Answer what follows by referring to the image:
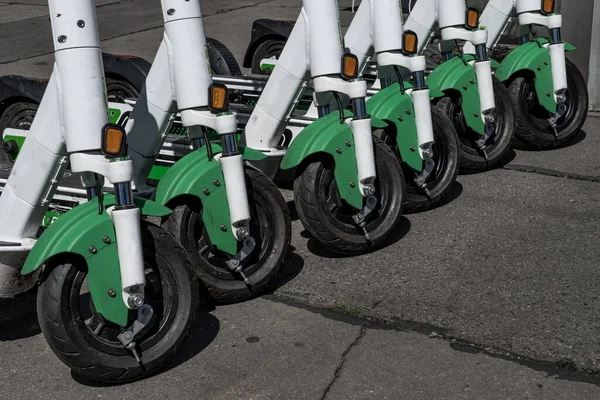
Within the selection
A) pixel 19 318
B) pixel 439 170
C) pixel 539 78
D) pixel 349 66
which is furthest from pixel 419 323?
pixel 539 78

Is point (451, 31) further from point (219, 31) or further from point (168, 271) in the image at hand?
point (219, 31)

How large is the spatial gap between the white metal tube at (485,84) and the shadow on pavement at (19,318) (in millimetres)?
2837

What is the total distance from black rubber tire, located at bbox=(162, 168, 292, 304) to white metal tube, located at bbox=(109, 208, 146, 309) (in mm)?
639

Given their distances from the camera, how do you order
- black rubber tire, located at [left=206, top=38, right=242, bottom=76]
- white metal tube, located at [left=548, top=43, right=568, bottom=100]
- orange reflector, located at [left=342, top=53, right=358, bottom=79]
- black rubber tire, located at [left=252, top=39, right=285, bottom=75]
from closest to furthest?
orange reflector, located at [left=342, top=53, right=358, bottom=79], white metal tube, located at [left=548, top=43, right=568, bottom=100], black rubber tire, located at [left=206, top=38, right=242, bottom=76], black rubber tire, located at [left=252, top=39, right=285, bottom=75]

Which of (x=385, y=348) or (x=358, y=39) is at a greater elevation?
(x=358, y=39)

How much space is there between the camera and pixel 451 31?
19.5 ft

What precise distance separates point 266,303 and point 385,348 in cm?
69

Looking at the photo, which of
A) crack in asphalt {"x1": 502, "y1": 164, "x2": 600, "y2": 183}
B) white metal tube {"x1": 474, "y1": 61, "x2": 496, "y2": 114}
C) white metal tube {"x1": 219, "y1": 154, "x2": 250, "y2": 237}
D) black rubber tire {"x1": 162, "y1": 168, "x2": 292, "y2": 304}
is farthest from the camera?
crack in asphalt {"x1": 502, "y1": 164, "x2": 600, "y2": 183}

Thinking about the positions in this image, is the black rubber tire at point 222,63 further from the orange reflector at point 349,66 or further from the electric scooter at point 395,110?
the orange reflector at point 349,66

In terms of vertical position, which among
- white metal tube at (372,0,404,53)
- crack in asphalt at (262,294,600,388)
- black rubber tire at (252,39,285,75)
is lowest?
crack in asphalt at (262,294,600,388)

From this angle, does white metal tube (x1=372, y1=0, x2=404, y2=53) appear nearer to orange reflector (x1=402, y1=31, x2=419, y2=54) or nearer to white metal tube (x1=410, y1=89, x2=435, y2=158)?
orange reflector (x1=402, y1=31, x2=419, y2=54)

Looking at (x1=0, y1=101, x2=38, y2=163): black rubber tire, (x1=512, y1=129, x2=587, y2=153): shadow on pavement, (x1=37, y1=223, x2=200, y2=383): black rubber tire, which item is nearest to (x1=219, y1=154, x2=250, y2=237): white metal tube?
(x1=37, y1=223, x2=200, y2=383): black rubber tire

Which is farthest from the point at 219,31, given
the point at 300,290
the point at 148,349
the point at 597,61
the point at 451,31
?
the point at 148,349

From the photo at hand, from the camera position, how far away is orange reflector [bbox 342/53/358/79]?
4723mm
